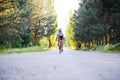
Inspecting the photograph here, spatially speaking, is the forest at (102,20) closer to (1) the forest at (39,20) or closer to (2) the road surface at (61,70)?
(1) the forest at (39,20)

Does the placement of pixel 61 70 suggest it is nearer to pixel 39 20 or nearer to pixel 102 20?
pixel 102 20

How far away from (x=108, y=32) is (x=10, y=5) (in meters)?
17.0

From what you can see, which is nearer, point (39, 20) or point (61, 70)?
point (61, 70)

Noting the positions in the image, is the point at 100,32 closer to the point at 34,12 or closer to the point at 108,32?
the point at 108,32

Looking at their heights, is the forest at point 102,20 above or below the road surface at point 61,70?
above

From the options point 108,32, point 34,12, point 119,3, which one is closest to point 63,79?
point 119,3

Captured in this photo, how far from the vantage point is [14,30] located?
37.4 metres

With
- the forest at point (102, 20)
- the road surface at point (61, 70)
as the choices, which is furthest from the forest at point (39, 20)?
the road surface at point (61, 70)

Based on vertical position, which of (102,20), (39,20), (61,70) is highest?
(39,20)

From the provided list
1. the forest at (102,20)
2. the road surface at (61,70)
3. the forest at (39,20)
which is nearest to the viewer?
the road surface at (61,70)

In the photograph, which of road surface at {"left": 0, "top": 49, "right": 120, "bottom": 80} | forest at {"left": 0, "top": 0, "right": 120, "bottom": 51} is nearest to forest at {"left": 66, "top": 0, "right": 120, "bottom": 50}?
forest at {"left": 0, "top": 0, "right": 120, "bottom": 51}

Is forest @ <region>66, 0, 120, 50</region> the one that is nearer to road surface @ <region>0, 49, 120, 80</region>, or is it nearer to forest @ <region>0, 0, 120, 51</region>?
forest @ <region>0, 0, 120, 51</region>

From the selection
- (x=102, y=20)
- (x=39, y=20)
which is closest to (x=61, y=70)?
(x=102, y=20)

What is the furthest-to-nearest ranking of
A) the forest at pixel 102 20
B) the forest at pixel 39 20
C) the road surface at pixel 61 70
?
the forest at pixel 39 20, the forest at pixel 102 20, the road surface at pixel 61 70
